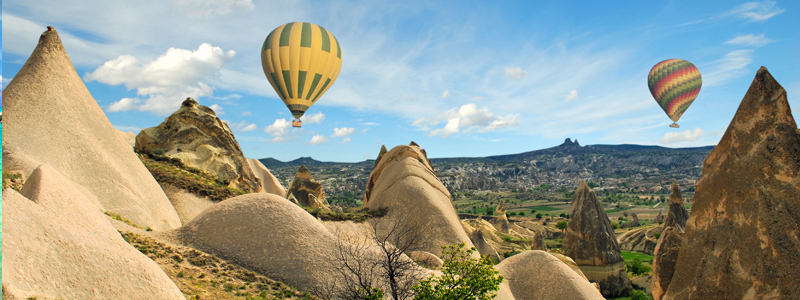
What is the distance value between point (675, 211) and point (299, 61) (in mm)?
40844

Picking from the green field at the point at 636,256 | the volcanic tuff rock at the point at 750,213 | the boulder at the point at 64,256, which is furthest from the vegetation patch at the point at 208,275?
the green field at the point at 636,256

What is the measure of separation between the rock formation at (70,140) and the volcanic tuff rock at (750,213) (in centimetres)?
2355

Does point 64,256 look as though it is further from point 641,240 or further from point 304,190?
point 641,240

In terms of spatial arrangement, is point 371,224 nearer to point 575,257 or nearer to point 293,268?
point 293,268

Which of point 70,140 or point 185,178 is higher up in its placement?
point 70,140

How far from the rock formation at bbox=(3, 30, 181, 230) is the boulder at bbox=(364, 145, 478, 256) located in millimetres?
13909

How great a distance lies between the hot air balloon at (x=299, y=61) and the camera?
1337 inches

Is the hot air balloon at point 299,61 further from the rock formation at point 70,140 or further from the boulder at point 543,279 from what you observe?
the boulder at point 543,279

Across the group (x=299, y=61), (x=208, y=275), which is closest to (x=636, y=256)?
(x=299, y=61)

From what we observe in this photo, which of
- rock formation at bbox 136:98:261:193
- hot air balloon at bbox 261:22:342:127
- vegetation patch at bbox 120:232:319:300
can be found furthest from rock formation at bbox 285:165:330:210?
vegetation patch at bbox 120:232:319:300

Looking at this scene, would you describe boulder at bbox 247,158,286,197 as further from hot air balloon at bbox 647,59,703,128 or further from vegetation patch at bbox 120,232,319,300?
hot air balloon at bbox 647,59,703,128

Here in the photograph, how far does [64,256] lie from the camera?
38.9 ft

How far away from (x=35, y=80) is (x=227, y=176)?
14.9 m

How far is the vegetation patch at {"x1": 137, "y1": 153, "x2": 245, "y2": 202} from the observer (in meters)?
29.4
